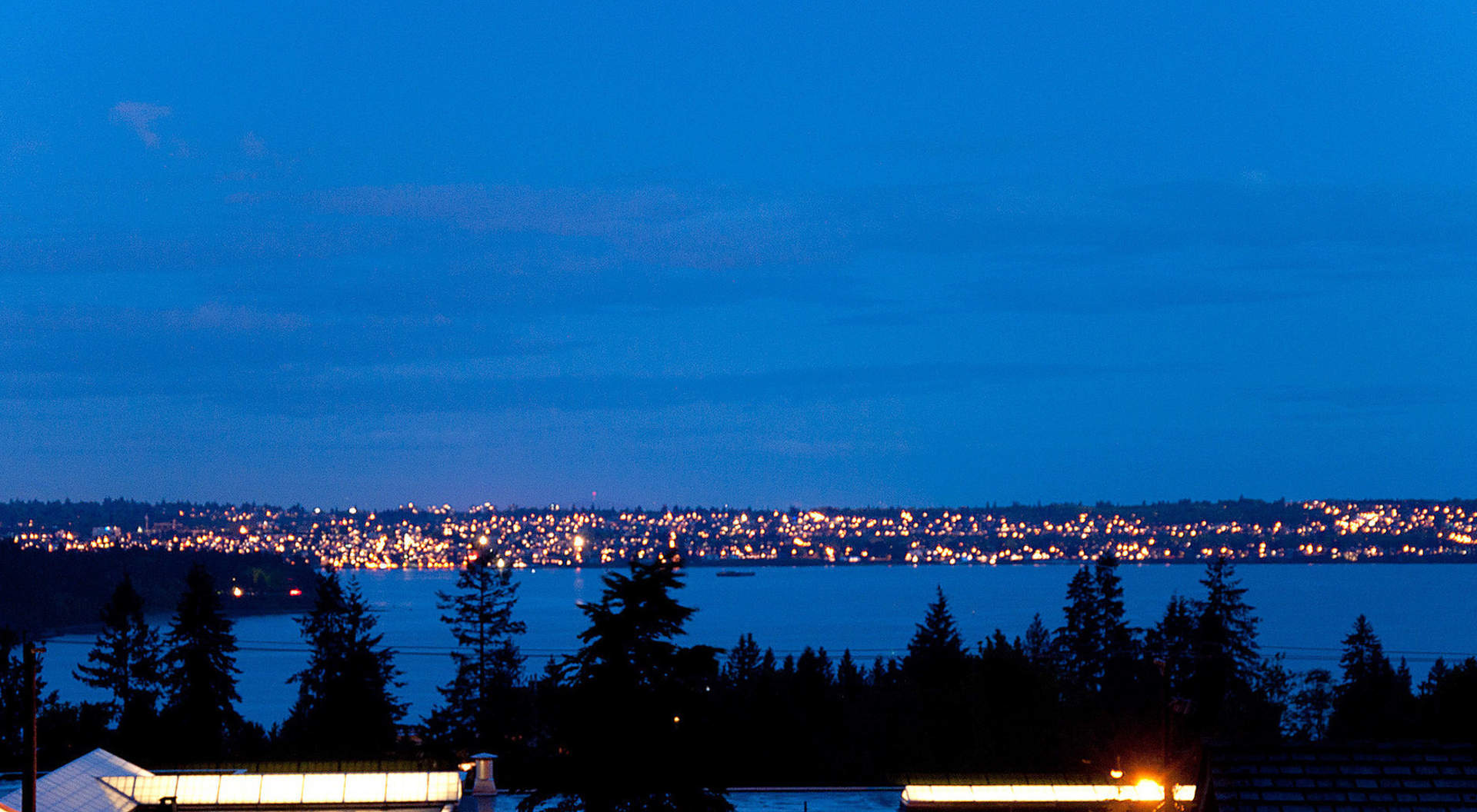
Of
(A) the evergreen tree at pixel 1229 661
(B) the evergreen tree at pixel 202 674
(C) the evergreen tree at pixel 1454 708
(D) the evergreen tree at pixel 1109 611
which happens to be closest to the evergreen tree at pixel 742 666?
(D) the evergreen tree at pixel 1109 611

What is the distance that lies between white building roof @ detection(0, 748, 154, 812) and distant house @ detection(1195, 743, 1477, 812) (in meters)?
13.5

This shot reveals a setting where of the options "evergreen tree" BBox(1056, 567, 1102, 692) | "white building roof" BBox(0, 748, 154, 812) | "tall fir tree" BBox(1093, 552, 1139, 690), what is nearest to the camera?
"white building roof" BBox(0, 748, 154, 812)

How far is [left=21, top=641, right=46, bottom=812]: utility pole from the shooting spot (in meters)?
13.4

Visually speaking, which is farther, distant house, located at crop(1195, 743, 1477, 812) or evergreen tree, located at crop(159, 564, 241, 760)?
evergreen tree, located at crop(159, 564, 241, 760)

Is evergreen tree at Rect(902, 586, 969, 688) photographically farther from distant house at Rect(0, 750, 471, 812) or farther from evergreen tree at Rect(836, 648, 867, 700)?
distant house at Rect(0, 750, 471, 812)

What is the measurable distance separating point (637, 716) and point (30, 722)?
6.77 metres

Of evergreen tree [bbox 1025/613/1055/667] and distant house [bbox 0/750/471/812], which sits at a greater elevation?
evergreen tree [bbox 1025/613/1055/667]

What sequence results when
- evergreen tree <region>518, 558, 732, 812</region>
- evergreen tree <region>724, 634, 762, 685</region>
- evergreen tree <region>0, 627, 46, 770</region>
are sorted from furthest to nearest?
1. evergreen tree <region>724, 634, 762, 685</region>
2. evergreen tree <region>0, 627, 46, 770</region>
3. evergreen tree <region>518, 558, 732, 812</region>

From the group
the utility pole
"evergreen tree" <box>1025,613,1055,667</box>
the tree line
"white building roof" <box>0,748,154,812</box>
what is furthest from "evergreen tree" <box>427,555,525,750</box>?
the utility pole

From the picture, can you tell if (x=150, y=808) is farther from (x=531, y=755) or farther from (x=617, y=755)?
(x=617, y=755)

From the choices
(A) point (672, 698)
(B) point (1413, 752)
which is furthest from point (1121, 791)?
(B) point (1413, 752)

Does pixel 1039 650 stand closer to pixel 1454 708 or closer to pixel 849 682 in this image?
pixel 849 682

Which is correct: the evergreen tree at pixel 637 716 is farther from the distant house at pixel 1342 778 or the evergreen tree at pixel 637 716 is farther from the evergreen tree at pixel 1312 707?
the evergreen tree at pixel 1312 707

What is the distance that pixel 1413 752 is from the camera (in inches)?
424
